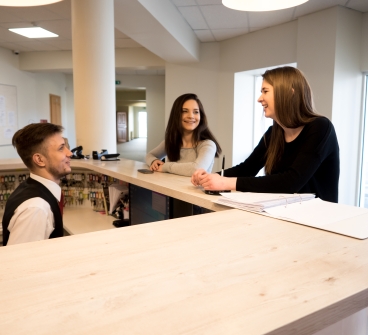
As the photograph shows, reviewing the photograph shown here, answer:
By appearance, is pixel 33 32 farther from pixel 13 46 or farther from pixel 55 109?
pixel 55 109

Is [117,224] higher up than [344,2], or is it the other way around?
[344,2]

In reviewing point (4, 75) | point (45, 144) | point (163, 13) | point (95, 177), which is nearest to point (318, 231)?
point (45, 144)

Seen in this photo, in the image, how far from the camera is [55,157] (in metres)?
1.67

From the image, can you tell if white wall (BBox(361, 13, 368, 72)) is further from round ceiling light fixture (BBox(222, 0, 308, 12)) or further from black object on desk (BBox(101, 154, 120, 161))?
black object on desk (BBox(101, 154, 120, 161))

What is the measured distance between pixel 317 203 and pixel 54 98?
26.7 ft

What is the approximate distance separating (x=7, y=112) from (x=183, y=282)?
22.7 feet

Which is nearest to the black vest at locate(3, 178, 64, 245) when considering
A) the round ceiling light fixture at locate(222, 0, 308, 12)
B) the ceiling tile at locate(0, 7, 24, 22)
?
the round ceiling light fixture at locate(222, 0, 308, 12)

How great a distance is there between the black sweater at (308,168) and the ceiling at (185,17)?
2512 mm

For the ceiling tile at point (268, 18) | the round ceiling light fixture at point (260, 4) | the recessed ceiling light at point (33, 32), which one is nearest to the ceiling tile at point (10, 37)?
the recessed ceiling light at point (33, 32)

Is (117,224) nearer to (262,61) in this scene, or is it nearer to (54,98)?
(262,61)

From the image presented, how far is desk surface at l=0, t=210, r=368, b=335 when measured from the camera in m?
0.53

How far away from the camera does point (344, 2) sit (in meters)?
3.91

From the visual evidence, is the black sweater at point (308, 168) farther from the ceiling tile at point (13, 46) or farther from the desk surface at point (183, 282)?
the ceiling tile at point (13, 46)

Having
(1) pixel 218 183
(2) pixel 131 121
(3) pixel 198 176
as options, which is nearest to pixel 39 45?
(3) pixel 198 176
